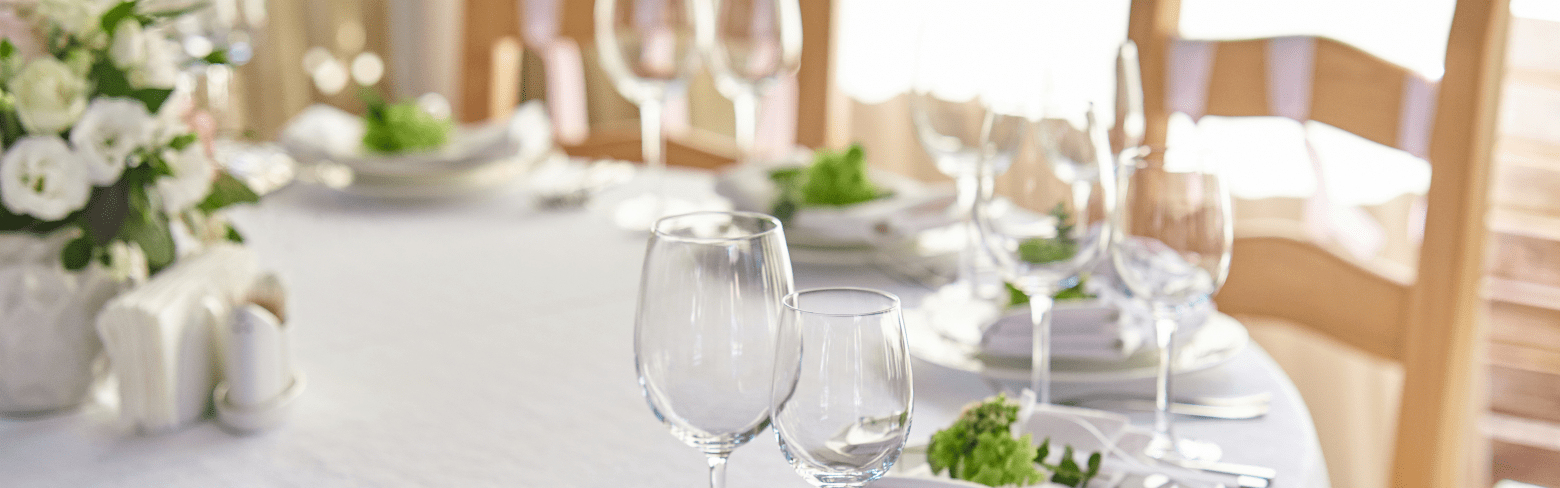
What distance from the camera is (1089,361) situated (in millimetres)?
876

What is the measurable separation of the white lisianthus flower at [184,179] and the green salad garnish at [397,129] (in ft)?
2.02

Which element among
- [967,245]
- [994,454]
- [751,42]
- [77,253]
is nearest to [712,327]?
[994,454]

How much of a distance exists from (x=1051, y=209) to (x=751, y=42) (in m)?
0.63

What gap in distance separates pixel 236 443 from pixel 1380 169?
1964 mm

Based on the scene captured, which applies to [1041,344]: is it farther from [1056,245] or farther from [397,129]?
[397,129]

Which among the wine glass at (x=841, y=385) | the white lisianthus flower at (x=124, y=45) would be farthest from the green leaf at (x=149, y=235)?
the wine glass at (x=841, y=385)

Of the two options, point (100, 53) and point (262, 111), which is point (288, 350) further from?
point (262, 111)

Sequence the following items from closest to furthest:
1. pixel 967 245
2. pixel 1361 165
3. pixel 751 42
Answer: pixel 967 245 → pixel 751 42 → pixel 1361 165

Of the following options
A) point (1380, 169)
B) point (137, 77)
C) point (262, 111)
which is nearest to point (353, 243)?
point (137, 77)

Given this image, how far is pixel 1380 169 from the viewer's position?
82.3 inches

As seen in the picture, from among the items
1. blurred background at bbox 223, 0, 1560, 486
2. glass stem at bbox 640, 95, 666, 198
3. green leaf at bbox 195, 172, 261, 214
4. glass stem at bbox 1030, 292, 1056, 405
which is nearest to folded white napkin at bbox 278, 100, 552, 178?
glass stem at bbox 640, 95, 666, 198

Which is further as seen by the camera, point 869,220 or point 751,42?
point 751,42

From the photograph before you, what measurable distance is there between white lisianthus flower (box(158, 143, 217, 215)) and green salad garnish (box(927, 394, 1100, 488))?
565mm

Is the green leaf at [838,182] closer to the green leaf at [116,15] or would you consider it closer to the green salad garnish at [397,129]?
the green salad garnish at [397,129]
